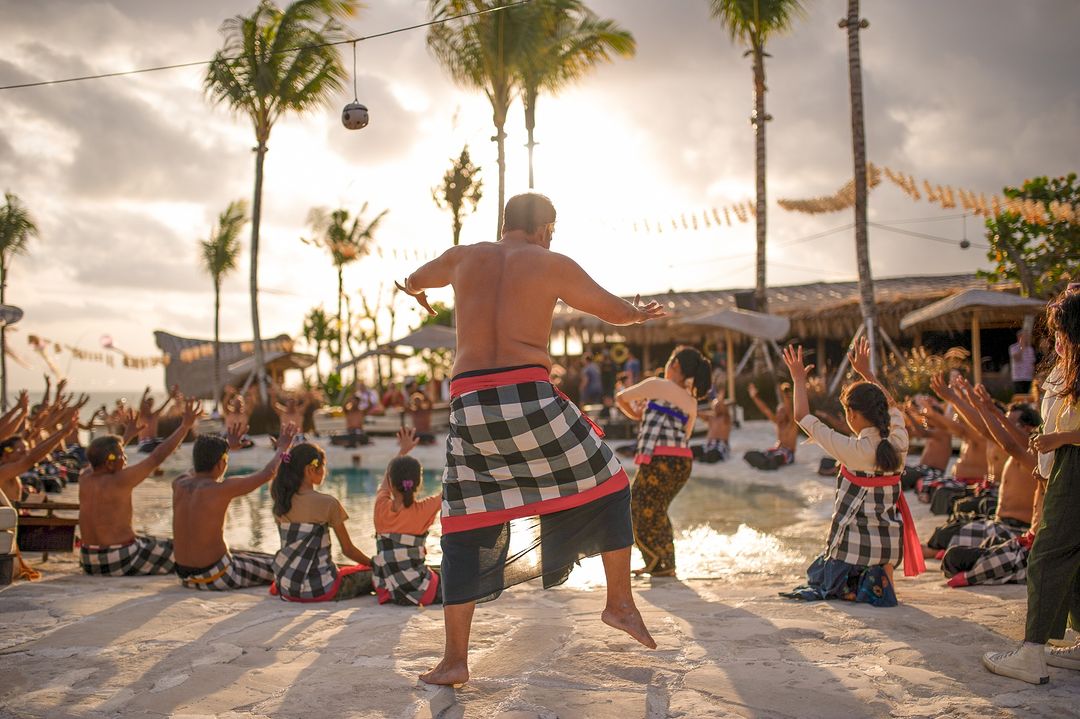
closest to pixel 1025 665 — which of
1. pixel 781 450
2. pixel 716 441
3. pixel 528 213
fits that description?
pixel 528 213

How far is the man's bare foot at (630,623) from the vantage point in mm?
2967

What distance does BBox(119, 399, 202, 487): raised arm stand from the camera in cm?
468

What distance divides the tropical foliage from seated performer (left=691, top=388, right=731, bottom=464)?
797cm

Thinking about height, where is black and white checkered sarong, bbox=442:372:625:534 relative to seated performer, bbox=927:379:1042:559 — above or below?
above

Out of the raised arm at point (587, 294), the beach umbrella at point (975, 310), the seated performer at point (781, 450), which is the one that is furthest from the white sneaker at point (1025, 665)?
the beach umbrella at point (975, 310)

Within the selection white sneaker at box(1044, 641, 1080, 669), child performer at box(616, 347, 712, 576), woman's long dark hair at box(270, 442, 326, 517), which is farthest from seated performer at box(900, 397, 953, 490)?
woman's long dark hair at box(270, 442, 326, 517)

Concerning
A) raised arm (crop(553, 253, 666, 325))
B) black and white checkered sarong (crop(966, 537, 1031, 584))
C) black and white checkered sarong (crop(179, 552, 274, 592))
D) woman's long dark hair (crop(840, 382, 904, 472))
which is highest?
raised arm (crop(553, 253, 666, 325))

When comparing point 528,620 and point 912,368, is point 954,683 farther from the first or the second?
point 912,368

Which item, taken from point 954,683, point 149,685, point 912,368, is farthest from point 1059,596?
point 912,368

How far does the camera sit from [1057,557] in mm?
2906

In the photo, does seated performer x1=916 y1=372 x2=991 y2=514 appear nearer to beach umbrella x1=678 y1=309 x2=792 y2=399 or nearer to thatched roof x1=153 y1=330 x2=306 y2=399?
beach umbrella x1=678 y1=309 x2=792 y2=399

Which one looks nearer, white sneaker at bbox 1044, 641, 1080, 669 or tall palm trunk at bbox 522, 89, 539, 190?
white sneaker at bbox 1044, 641, 1080, 669

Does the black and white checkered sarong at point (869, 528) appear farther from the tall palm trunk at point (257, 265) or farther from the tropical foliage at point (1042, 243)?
the tall palm trunk at point (257, 265)

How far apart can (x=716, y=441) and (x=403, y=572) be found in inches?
385
